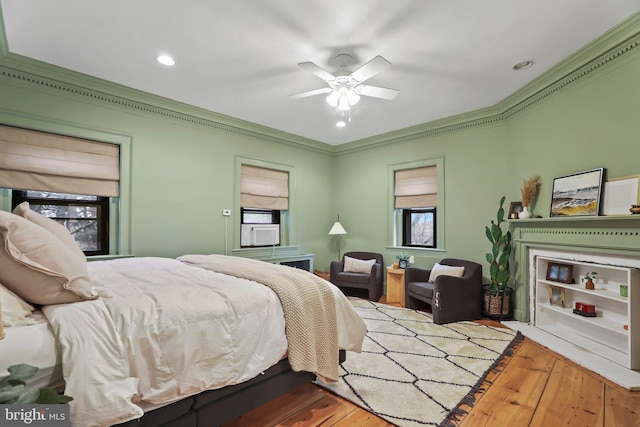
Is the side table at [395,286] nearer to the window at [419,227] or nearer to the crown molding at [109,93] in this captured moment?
the window at [419,227]

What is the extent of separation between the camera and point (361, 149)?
18.2 feet

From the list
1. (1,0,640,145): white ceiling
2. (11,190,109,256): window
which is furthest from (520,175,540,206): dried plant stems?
(11,190,109,256): window

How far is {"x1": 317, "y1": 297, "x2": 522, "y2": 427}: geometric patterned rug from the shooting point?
6.34 feet

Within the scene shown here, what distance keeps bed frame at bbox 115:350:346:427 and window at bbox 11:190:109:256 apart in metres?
2.69

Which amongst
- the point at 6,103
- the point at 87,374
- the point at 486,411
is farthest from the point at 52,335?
the point at 6,103

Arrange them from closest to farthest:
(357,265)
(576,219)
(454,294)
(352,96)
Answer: (576,219) → (352,96) → (454,294) → (357,265)

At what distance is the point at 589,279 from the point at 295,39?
11.8ft

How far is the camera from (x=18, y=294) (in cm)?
130

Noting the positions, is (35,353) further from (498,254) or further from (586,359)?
(498,254)

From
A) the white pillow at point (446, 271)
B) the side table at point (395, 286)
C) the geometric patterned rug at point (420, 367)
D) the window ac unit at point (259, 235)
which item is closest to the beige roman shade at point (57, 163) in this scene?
the window ac unit at point (259, 235)

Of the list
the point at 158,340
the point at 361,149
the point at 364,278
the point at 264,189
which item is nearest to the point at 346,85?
the point at 264,189

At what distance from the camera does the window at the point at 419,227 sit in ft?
15.8

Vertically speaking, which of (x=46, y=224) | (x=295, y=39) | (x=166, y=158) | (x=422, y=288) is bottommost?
(x=422, y=288)

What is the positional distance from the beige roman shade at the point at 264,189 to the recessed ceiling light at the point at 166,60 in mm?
1873
